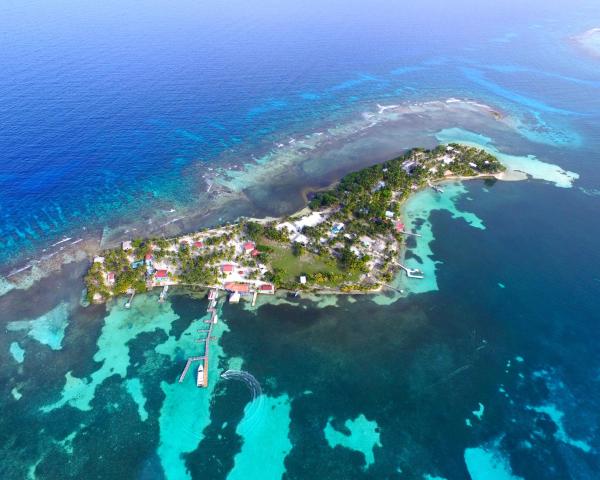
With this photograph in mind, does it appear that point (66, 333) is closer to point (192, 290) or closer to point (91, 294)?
point (91, 294)

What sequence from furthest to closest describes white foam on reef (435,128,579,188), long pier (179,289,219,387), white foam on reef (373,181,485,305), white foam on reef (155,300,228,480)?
white foam on reef (435,128,579,188), white foam on reef (373,181,485,305), long pier (179,289,219,387), white foam on reef (155,300,228,480)

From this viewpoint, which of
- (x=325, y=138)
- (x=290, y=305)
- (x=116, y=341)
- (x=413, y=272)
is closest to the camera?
(x=116, y=341)

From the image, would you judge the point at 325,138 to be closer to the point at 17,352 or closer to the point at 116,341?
the point at 116,341

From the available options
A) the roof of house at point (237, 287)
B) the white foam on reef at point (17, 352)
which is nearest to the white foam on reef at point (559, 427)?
the roof of house at point (237, 287)

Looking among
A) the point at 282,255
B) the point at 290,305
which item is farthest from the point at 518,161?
the point at 290,305

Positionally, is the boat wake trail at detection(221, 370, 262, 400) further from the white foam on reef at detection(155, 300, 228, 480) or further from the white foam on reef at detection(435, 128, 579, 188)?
the white foam on reef at detection(435, 128, 579, 188)

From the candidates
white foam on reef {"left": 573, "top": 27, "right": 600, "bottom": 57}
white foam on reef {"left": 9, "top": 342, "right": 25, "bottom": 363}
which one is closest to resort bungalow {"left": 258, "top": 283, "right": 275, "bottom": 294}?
white foam on reef {"left": 9, "top": 342, "right": 25, "bottom": 363}

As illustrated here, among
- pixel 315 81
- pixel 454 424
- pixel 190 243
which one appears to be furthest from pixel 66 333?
pixel 315 81
